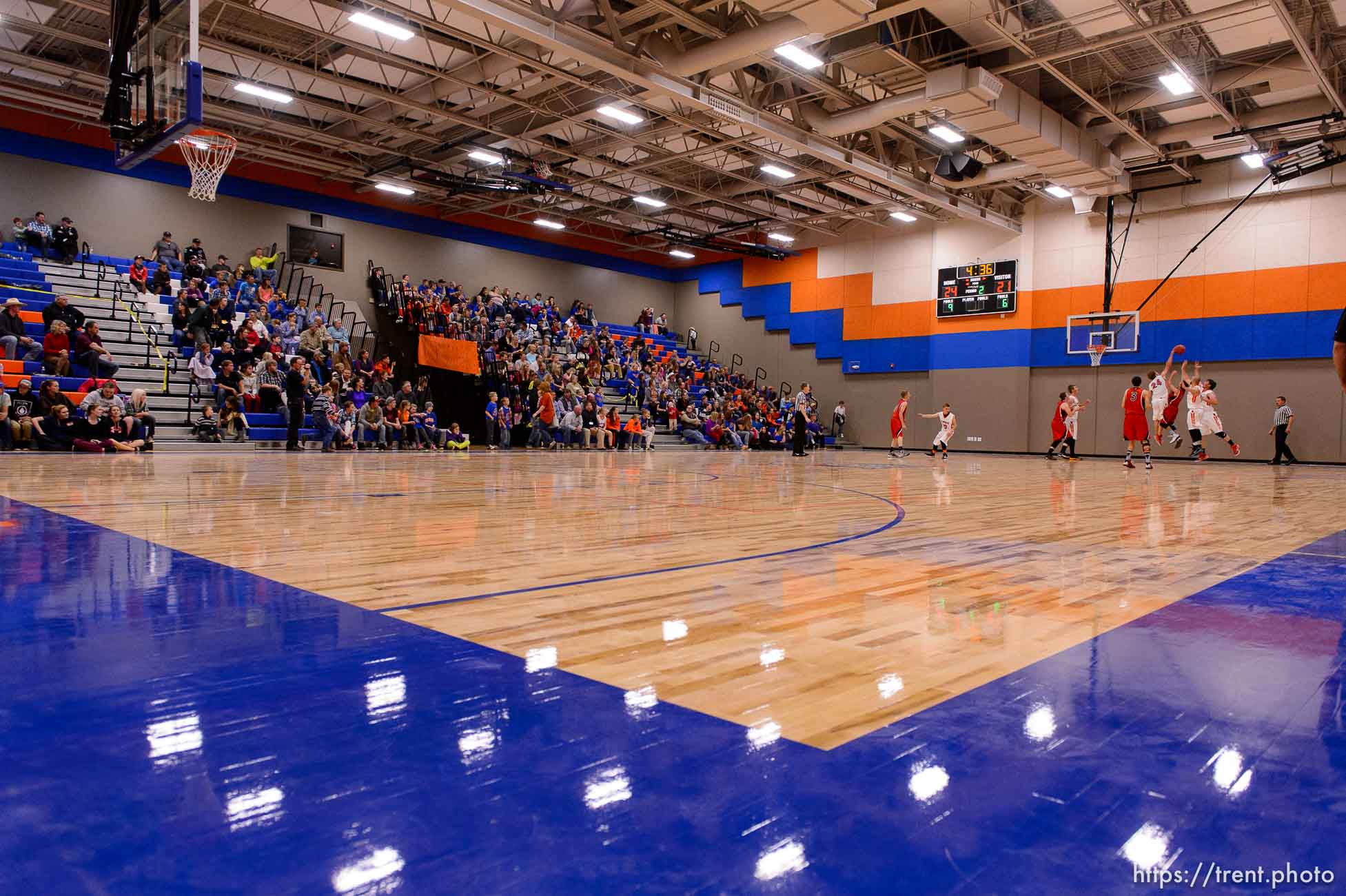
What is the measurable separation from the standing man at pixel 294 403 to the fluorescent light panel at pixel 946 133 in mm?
12462

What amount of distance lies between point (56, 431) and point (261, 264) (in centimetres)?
1020

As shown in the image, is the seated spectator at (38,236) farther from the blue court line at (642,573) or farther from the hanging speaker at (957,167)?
the blue court line at (642,573)

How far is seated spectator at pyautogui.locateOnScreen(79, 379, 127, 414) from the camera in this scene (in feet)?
39.2

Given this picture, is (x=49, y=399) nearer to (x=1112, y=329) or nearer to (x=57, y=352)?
(x=57, y=352)

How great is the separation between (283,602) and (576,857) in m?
1.96

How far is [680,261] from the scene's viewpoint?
31344 millimetres

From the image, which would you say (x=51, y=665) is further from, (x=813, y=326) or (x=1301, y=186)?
(x=813, y=326)

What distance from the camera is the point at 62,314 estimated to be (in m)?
14.2

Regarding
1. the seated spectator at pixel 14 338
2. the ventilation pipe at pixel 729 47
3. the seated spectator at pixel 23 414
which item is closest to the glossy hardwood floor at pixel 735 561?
the seated spectator at pixel 23 414

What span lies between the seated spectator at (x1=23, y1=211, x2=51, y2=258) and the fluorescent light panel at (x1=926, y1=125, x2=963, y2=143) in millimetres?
17553

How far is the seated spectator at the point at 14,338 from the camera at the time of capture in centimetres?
1334

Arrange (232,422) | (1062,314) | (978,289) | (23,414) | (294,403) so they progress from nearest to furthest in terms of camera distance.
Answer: (23,414) < (232,422) < (294,403) < (1062,314) < (978,289)

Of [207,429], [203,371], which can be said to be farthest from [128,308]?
[207,429]

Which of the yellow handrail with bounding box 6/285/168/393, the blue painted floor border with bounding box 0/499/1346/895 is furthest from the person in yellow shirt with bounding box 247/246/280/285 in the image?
the blue painted floor border with bounding box 0/499/1346/895
